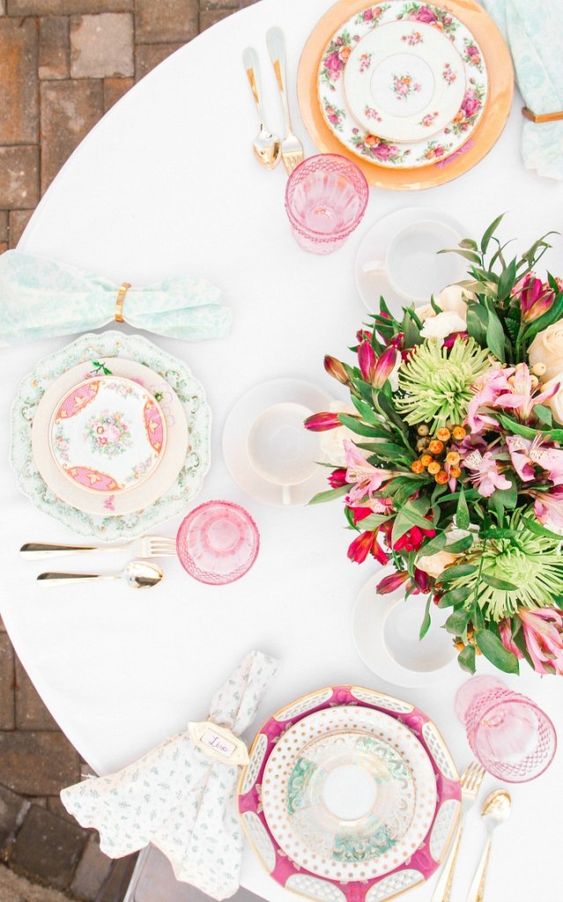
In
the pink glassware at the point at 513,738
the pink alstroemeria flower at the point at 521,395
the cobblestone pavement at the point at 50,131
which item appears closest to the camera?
the pink alstroemeria flower at the point at 521,395

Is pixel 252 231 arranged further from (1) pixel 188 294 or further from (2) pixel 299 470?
(2) pixel 299 470

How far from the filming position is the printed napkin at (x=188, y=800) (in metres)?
1.22

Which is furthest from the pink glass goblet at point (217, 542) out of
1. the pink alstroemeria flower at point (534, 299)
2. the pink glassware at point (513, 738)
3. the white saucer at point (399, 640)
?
the pink alstroemeria flower at point (534, 299)

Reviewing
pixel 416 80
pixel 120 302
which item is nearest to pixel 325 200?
pixel 416 80

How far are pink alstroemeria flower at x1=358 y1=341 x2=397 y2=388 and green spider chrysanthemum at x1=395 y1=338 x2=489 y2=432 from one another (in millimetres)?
27

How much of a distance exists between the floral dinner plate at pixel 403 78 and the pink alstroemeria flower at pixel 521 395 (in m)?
0.58

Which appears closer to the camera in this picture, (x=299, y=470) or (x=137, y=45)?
(x=299, y=470)

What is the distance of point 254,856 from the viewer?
4.12 feet

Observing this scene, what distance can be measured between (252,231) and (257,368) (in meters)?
0.22

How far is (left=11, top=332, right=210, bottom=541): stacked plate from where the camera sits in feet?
3.99

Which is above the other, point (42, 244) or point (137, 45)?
point (137, 45)

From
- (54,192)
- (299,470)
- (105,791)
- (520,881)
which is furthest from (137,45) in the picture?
(520,881)

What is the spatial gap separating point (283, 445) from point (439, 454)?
43 cm

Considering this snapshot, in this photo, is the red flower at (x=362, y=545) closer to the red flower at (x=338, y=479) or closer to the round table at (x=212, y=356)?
the red flower at (x=338, y=479)
